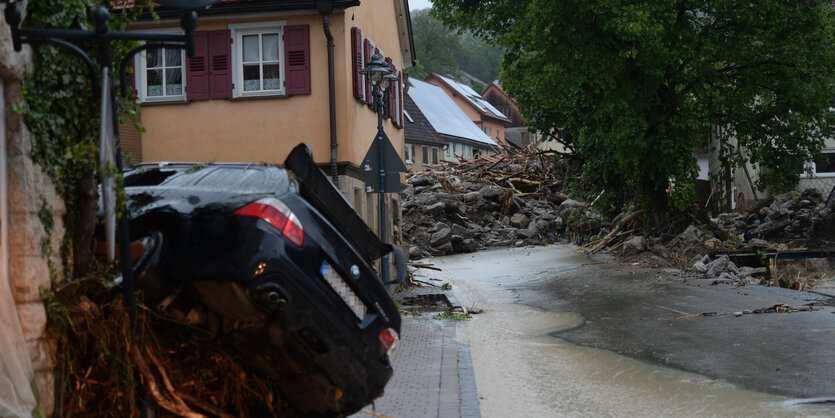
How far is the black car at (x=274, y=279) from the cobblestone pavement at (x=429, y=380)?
3.57 feet

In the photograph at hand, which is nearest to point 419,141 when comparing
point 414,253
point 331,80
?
point 414,253

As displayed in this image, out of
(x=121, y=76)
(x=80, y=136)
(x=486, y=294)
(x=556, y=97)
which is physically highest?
(x=556, y=97)

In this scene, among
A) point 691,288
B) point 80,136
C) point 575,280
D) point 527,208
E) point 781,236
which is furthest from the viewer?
point 527,208

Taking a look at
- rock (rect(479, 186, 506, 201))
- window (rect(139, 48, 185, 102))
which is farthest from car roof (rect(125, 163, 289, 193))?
rock (rect(479, 186, 506, 201))

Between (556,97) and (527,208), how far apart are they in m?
17.0

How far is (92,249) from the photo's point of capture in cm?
476

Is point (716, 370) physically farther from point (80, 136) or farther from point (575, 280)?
point (575, 280)

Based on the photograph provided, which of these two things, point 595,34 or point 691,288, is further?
point 595,34

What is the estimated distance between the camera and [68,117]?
4.52m

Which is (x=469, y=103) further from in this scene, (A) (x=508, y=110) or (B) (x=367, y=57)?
(B) (x=367, y=57)

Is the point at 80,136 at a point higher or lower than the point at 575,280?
higher

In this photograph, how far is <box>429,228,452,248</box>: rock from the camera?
35.1 meters

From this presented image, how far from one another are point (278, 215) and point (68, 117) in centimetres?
114

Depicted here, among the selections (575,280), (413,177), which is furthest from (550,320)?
(413,177)
